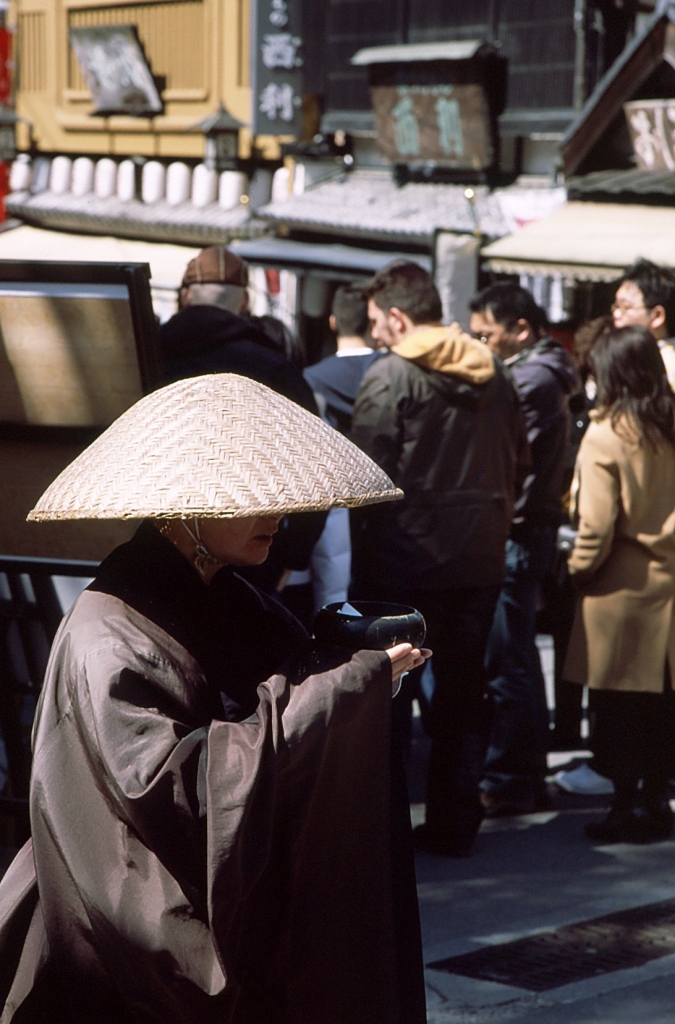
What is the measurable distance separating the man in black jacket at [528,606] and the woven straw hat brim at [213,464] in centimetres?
339

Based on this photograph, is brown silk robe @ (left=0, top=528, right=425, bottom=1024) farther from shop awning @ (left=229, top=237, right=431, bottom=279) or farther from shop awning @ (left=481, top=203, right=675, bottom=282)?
shop awning @ (left=229, top=237, right=431, bottom=279)

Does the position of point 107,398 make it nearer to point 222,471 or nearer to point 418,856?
point 222,471

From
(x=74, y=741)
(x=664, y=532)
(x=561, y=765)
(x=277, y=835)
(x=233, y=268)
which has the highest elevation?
(x=233, y=268)

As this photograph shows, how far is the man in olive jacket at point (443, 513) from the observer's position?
5.14m

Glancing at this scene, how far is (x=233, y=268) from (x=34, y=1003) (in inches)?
128

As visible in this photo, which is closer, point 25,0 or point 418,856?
point 418,856

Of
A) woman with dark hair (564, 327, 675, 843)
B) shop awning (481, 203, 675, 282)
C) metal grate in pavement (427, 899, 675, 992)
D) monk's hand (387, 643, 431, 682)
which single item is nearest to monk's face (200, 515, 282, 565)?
monk's hand (387, 643, 431, 682)

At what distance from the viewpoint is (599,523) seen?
17.4 ft

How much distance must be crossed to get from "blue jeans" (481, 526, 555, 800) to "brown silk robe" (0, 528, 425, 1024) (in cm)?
342

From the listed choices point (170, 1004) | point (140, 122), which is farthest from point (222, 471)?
point (140, 122)

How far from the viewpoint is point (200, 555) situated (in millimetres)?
2529

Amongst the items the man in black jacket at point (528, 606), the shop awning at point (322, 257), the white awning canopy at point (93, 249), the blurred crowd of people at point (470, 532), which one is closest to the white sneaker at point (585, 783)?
the man in black jacket at point (528, 606)

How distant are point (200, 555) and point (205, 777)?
450 mm

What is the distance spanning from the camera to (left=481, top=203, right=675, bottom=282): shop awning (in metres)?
10.1
